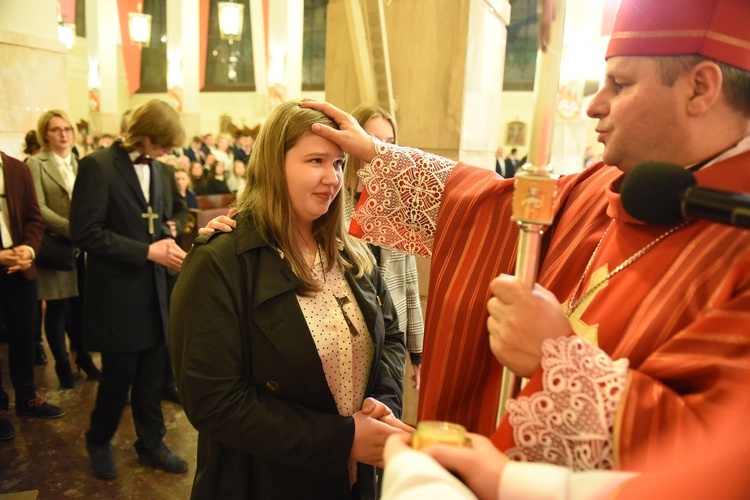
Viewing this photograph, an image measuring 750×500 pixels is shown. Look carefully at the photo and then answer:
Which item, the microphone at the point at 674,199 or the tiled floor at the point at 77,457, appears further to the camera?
the tiled floor at the point at 77,457

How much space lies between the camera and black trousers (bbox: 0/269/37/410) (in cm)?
346

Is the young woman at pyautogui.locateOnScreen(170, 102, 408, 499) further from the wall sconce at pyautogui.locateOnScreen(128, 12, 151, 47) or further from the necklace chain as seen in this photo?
the wall sconce at pyautogui.locateOnScreen(128, 12, 151, 47)

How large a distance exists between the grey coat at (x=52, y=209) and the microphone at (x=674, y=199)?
3.93 meters

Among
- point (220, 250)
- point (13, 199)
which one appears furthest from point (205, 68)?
point (220, 250)

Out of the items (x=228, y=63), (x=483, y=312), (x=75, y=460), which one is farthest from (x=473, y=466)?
(x=228, y=63)

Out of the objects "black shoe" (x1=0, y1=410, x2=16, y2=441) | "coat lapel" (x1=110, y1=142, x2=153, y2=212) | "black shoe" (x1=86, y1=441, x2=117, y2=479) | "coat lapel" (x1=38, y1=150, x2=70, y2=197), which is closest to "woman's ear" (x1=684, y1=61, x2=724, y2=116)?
"coat lapel" (x1=110, y1=142, x2=153, y2=212)

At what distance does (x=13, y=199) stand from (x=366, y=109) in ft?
7.39

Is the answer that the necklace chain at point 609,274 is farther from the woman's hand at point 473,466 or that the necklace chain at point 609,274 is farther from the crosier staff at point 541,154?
the woman's hand at point 473,466

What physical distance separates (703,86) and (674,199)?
0.34 m

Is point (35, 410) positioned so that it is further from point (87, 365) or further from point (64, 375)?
point (87, 365)

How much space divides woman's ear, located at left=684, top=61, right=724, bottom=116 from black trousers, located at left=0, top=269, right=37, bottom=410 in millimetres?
3661

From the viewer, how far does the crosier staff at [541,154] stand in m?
0.76

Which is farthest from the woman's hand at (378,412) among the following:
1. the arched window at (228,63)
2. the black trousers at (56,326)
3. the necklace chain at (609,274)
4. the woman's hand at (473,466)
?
the arched window at (228,63)

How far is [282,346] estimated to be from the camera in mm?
1543
